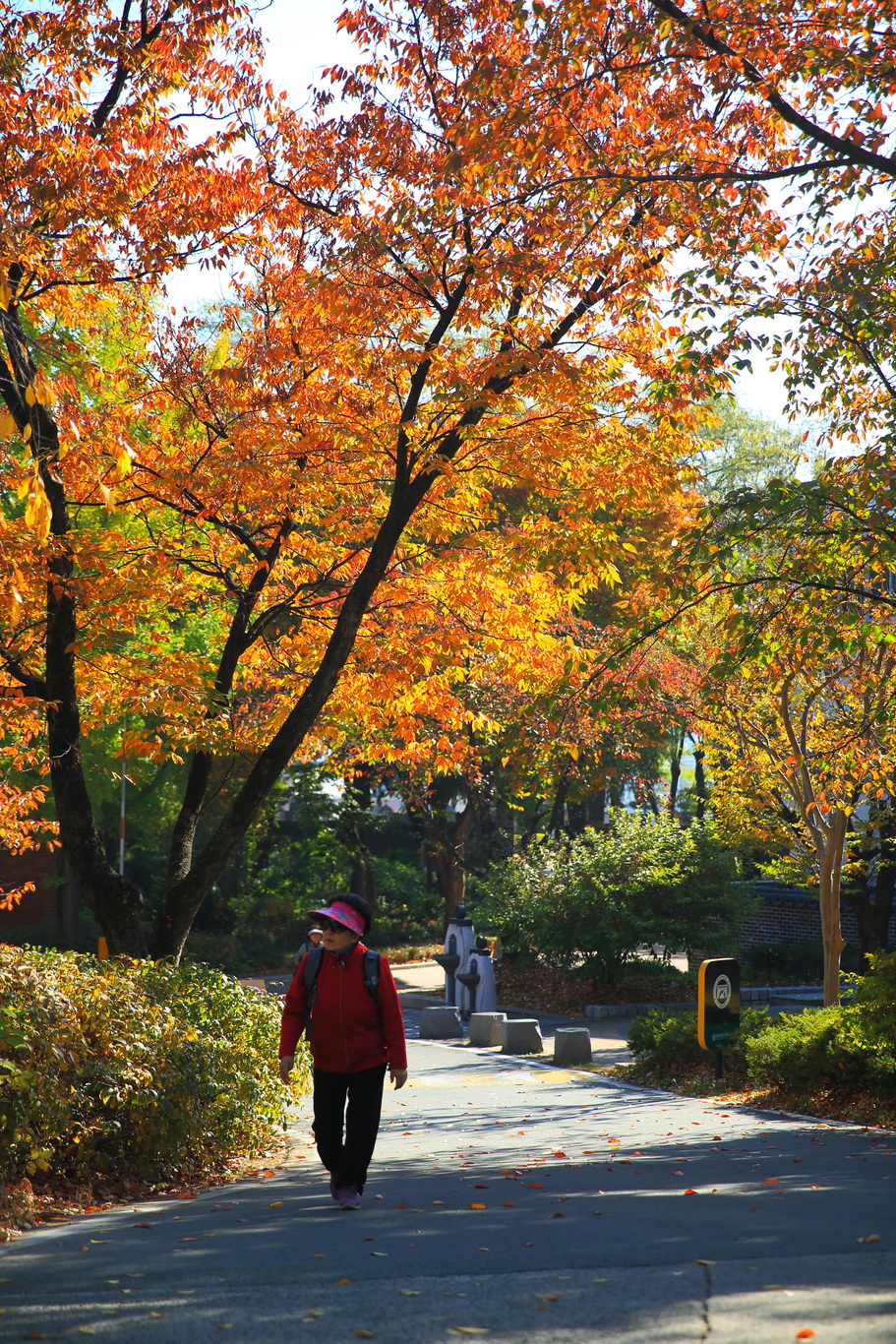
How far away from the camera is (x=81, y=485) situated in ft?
34.5

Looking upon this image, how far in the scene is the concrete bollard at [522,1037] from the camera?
15.2 metres

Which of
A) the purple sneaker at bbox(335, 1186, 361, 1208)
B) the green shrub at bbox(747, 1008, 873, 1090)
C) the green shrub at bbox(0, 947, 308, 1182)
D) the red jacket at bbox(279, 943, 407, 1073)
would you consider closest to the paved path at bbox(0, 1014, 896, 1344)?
the purple sneaker at bbox(335, 1186, 361, 1208)

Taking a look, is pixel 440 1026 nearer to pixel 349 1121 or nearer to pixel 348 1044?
pixel 349 1121

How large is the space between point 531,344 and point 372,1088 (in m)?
6.52

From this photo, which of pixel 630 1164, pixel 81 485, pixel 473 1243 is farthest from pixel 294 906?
pixel 473 1243

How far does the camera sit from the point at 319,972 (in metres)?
6.30

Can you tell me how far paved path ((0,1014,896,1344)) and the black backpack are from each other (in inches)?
41.3

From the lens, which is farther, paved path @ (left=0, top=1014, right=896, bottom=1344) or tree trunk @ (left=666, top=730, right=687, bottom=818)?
tree trunk @ (left=666, top=730, right=687, bottom=818)

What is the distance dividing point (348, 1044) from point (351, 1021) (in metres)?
0.11

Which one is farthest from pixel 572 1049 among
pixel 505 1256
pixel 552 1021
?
pixel 505 1256

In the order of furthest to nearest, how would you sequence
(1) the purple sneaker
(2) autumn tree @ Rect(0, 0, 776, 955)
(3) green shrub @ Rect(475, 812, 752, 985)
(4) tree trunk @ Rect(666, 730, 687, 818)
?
(4) tree trunk @ Rect(666, 730, 687, 818) < (3) green shrub @ Rect(475, 812, 752, 985) < (2) autumn tree @ Rect(0, 0, 776, 955) < (1) the purple sneaker

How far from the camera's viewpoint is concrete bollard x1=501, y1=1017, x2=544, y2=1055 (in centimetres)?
1517

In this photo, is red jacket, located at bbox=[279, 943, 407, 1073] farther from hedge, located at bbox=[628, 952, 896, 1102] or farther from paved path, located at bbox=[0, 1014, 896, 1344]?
hedge, located at bbox=[628, 952, 896, 1102]

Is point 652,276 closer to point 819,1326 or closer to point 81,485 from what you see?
point 81,485
